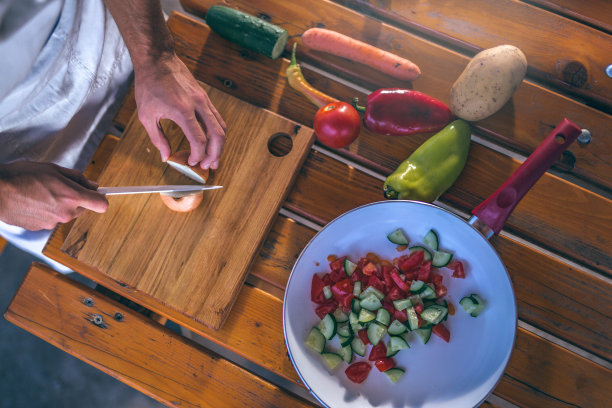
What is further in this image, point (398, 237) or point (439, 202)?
point (439, 202)

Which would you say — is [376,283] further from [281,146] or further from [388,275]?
[281,146]

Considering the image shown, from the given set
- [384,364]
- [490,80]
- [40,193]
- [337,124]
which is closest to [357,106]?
[337,124]

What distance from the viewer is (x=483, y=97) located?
1.25 meters

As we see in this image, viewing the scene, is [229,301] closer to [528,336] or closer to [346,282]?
[346,282]

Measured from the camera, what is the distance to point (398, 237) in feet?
4.10

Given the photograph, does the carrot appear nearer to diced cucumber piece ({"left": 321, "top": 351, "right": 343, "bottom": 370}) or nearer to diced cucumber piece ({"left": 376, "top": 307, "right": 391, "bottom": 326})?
diced cucumber piece ({"left": 376, "top": 307, "right": 391, "bottom": 326})

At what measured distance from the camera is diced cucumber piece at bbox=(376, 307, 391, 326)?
1.23m

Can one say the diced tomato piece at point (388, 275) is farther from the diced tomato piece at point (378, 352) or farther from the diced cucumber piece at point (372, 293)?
the diced tomato piece at point (378, 352)

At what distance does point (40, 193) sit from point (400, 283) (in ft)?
3.52

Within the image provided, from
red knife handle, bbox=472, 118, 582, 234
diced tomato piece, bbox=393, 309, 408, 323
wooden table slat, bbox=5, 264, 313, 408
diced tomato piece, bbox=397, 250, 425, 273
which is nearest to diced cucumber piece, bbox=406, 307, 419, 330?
diced tomato piece, bbox=393, 309, 408, 323

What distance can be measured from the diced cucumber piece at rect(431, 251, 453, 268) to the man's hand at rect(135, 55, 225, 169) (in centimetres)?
75

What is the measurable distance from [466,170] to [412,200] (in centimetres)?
28

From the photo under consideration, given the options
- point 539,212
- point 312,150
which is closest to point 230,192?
point 312,150

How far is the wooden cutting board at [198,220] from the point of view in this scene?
4.23ft
